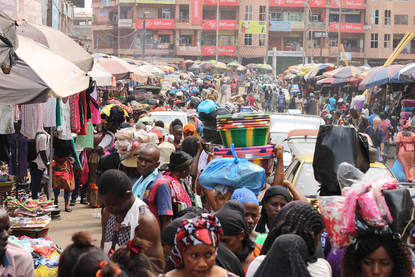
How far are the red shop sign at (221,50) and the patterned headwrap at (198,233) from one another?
8355 cm

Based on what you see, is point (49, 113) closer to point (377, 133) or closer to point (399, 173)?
point (399, 173)

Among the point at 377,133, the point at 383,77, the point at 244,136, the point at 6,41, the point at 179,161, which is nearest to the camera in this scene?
the point at 6,41

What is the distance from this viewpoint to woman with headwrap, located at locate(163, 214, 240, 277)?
12.9ft

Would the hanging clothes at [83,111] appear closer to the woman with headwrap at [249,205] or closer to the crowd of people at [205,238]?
the crowd of people at [205,238]

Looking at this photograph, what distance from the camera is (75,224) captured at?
11000mm

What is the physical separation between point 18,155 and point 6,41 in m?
4.54

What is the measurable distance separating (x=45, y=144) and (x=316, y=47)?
80367 mm

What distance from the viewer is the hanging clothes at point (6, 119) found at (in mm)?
8422

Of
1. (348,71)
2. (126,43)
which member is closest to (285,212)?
(348,71)

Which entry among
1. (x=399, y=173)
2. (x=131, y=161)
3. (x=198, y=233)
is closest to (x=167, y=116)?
(x=399, y=173)

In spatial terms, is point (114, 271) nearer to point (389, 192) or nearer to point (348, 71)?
point (389, 192)

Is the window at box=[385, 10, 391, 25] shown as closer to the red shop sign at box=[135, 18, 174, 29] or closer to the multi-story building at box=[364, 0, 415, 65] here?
the multi-story building at box=[364, 0, 415, 65]

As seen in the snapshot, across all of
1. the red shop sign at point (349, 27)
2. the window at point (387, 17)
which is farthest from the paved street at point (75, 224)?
the window at point (387, 17)

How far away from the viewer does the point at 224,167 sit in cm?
615
